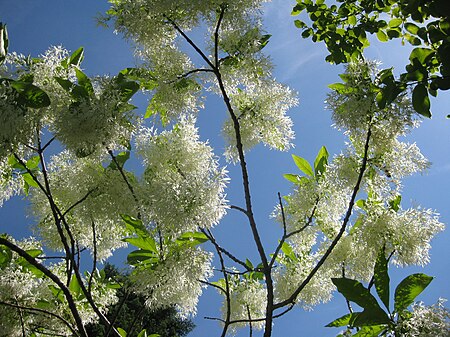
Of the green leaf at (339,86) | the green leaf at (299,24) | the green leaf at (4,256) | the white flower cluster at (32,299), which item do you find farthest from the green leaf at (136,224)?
the green leaf at (299,24)

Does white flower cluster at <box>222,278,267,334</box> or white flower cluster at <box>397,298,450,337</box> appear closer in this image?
white flower cluster at <box>397,298,450,337</box>

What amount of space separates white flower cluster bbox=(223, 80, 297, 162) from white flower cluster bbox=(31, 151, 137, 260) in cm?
63

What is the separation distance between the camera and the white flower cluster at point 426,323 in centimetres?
151

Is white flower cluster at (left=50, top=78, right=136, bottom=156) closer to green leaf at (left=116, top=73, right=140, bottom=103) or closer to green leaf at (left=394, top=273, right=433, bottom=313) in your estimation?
green leaf at (left=116, top=73, right=140, bottom=103)

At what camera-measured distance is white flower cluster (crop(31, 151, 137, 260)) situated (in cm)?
211

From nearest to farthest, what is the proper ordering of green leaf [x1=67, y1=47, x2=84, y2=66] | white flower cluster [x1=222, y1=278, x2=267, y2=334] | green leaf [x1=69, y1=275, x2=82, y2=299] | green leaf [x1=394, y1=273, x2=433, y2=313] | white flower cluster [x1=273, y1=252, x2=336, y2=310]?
green leaf [x1=394, y1=273, x2=433, y2=313]
green leaf [x1=67, y1=47, x2=84, y2=66]
green leaf [x1=69, y1=275, x2=82, y2=299]
white flower cluster [x1=273, y1=252, x2=336, y2=310]
white flower cluster [x1=222, y1=278, x2=267, y2=334]

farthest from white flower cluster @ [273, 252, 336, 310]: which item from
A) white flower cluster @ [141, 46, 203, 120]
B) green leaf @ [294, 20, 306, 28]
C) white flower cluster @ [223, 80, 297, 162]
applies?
green leaf @ [294, 20, 306, 28]

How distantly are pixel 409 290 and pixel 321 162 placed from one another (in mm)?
869

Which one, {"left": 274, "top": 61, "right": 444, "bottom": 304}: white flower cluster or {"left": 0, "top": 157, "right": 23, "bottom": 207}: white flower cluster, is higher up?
{"left": 0, "top": 157, "right": 23, "bottom": 207}: white flower cluster

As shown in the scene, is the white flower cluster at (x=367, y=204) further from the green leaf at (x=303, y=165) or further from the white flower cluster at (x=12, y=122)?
the white flower cluster at (x=12, y=122)

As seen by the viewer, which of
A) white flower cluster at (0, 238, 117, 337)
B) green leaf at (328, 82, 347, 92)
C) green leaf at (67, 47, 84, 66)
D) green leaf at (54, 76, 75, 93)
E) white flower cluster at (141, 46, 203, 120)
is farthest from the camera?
white flower cluster at (0, 238, 117, 337)

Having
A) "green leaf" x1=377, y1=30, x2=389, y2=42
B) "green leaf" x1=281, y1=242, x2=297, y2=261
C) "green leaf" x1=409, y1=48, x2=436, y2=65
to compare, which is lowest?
"green leaf" x1=409, y1=48, x2=436, y2=65

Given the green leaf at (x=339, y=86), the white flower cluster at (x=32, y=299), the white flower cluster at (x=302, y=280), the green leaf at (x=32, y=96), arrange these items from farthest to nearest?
the white flower cluster at (x=302, y=280) < the white flower cluster at (x=32, y=299) < the green leaf at (x=339, y=86) < the green leaf at (x=32, y=96)

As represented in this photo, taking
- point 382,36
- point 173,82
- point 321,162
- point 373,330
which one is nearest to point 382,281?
point 373,330
